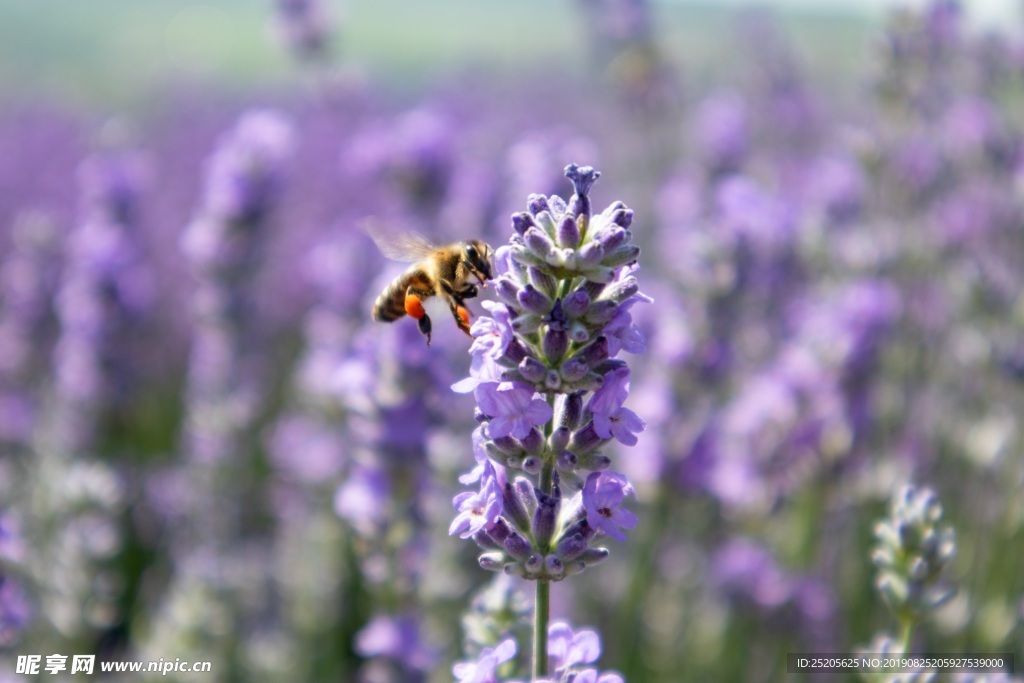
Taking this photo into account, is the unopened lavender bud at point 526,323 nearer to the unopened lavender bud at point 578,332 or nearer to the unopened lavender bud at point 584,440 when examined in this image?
the unopened lavender bud at point 578,332

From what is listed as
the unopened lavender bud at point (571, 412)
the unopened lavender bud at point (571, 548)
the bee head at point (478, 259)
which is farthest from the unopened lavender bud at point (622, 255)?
the bee head at point (478, 259)

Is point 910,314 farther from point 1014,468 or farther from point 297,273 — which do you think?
point 297,273

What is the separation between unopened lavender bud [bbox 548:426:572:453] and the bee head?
669mm

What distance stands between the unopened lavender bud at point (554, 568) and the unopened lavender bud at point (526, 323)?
0.37 m

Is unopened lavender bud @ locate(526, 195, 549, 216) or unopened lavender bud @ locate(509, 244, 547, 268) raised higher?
unopened lavender bud @ locate(526, 195, 549, 216)

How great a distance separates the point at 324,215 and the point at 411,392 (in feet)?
23.8

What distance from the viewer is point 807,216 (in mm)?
4898

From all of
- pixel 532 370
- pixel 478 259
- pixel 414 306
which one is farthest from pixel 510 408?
pixel 414 306

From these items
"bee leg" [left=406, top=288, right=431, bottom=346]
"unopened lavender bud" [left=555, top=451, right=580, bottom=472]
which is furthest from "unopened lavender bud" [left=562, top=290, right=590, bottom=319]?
"bee leg" [left=406, top=288, right=431, bottom=346]

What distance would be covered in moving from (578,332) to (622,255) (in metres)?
0.14

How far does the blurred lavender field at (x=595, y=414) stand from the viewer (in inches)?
128

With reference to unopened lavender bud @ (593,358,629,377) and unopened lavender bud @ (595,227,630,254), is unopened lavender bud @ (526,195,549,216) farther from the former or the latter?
unopened lavender bud @ (593,358,629,377)

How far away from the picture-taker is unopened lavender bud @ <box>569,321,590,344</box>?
1506 mm

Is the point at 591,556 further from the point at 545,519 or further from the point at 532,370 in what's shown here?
the point at 532,370
